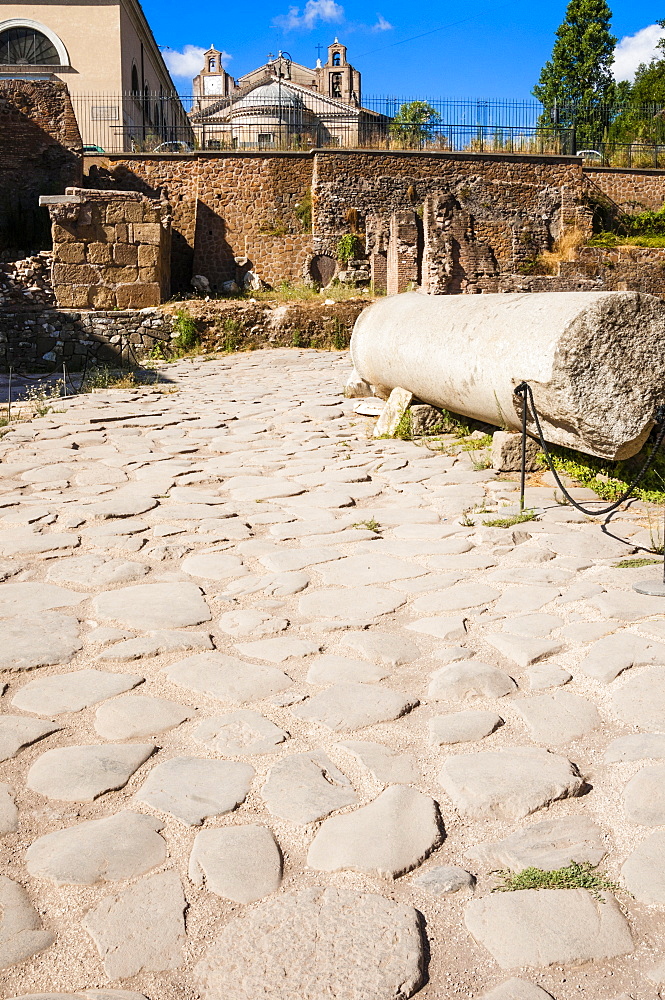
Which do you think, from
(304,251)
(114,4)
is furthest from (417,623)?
(114,4)

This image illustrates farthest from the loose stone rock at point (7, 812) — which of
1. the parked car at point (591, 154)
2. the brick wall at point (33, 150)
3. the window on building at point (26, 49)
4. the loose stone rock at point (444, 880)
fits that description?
the parked car at point (591, 154)

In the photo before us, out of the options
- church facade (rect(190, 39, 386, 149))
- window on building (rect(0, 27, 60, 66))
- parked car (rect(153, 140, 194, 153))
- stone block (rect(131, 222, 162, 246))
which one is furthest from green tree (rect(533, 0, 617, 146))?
stone block (rect(131, 222, 162, 246))

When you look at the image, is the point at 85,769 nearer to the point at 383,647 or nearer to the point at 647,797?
the point at 383,647

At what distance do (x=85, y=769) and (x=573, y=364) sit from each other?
3.48m

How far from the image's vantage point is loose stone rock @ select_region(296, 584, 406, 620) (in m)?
3.29

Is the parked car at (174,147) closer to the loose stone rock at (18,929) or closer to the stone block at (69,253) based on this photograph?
the stone block at (69,253)

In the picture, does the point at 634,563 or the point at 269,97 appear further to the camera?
the point at 269,97

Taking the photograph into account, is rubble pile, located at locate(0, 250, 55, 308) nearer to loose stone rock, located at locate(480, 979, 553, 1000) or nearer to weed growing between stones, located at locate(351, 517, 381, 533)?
weed growing between stones, located at locate(351, 517, 381, 533)

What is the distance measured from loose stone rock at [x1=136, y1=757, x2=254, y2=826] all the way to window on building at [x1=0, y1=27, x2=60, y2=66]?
26198mm

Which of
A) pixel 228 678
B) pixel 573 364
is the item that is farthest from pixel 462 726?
pixel 573 364

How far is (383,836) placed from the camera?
1.90 m

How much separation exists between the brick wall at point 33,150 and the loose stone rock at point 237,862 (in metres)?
21.0

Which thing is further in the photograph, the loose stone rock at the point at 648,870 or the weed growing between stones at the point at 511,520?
the weed growing between stones at the point at 511,520

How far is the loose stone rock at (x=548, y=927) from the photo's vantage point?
1.55 metres
